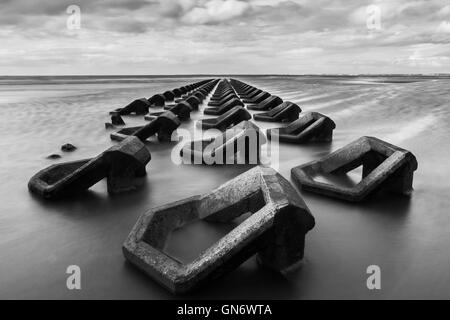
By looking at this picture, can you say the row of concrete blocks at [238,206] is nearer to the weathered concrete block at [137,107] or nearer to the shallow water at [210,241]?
the shallow water at [210,241]

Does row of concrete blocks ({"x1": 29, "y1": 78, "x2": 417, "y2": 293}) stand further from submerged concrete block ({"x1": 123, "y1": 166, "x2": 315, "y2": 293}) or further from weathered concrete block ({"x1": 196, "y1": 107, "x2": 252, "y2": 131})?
weathered concrete block ({"x1": 196, "y1": 107, "x2": 252, "y2": 131})

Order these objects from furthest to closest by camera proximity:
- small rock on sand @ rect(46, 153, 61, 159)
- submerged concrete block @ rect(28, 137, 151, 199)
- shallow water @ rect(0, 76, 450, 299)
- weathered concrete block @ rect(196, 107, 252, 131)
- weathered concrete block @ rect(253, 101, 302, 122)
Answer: weathered concrete block @ rect(253, 101, 302, 122), weathered concrete block @ rect(196, 107, 252, 131), small rock on sand @ rect(46, 153, 61, 159), submerged concrete block @ rect(28, 137, 151, 199), shallow water @ rect(0, 76, 450, 299)

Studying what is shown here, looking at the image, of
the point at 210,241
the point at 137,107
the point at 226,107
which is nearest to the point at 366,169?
the point at 210,241

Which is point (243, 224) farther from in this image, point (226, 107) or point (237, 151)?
point (226, 107)

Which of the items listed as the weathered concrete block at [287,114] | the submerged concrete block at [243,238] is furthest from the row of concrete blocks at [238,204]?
the weathered concrete block at [287,114]

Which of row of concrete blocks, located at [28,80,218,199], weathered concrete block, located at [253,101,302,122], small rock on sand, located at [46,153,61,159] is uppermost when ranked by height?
weathered concrete block, located at [253,101,302,122]

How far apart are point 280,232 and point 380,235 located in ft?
4.61

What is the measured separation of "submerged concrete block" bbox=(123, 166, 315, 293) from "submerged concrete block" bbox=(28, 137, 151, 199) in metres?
1.32

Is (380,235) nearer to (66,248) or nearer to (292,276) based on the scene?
(292,276)

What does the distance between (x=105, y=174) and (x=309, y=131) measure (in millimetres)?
4754

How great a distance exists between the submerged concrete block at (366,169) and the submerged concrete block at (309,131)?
2.74 meters

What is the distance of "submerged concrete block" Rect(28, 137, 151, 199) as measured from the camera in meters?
4.43

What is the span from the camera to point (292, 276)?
2.86 meters

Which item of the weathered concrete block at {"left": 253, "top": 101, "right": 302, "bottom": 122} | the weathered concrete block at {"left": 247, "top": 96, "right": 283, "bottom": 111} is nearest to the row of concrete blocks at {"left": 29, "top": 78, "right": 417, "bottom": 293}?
the weathered concrete block at {"left": 253, "top": 101, "right": 302, "bottom": 122}
